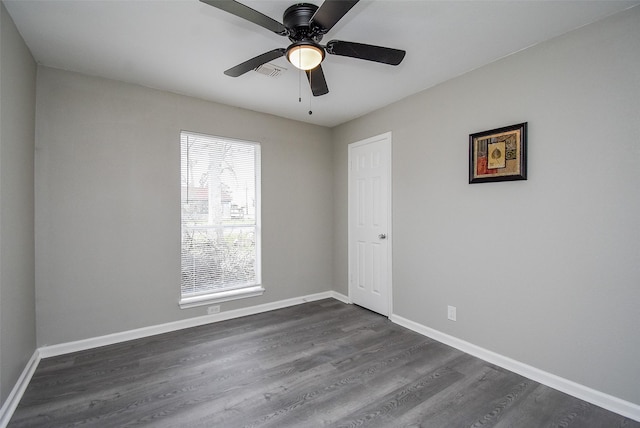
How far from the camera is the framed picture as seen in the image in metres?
2.31

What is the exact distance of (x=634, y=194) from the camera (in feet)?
5.97

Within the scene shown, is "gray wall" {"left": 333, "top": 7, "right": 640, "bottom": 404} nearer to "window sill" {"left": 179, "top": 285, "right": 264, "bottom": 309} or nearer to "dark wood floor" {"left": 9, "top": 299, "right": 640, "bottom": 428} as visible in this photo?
"dark wood floor" {"left": 9, "top": 299, "right": 640, "bottom": 428}

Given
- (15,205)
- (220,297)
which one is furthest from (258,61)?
(220,297)

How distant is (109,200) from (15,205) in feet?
2.57

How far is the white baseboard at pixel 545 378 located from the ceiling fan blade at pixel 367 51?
2.51 meters

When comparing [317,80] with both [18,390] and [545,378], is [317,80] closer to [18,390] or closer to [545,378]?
[545,378]

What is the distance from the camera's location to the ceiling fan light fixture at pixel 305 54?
1.77m

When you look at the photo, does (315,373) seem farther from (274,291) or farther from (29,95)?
(29,95)

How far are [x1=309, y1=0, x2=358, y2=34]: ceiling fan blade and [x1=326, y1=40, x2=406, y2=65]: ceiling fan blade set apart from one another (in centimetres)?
15

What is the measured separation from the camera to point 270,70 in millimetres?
2625

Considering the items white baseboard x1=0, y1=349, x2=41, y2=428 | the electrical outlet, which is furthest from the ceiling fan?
white baseboard x1=0, y1=349, x2=41, y2=428

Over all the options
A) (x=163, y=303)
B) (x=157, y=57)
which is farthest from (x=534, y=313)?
(x=157, y=57)

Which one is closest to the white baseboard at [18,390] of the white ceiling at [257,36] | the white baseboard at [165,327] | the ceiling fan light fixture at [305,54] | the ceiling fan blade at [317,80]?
the white baseboard at [165,327]

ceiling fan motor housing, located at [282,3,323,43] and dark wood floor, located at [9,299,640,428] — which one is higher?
ceiling fan motor housing, located at [282,3,323,43]
